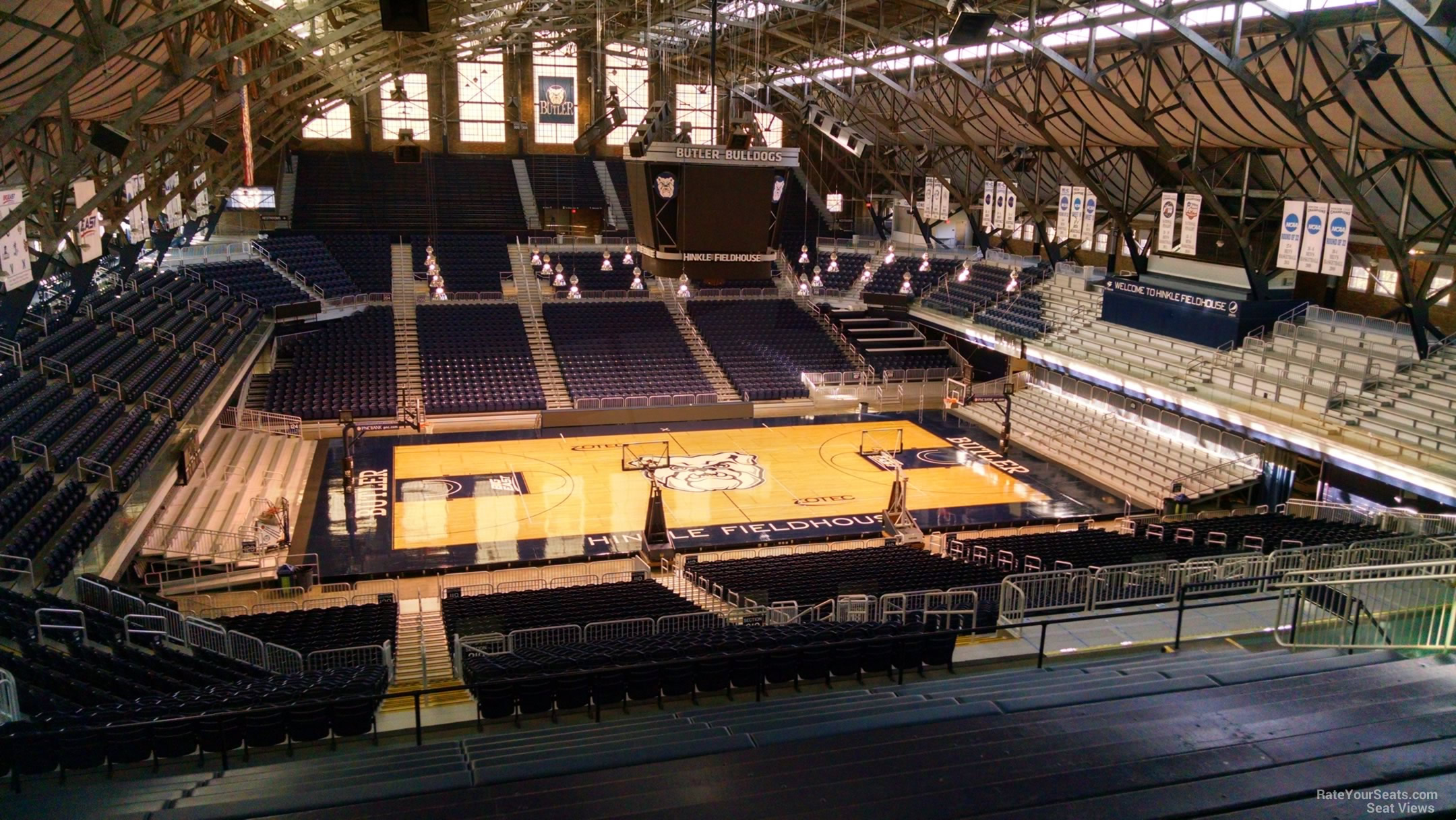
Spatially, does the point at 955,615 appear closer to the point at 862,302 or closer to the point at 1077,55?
the point at 1077,55

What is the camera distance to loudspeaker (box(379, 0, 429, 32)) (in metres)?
13.1

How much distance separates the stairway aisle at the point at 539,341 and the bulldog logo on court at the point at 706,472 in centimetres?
633

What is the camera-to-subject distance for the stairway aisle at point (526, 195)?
46.6m

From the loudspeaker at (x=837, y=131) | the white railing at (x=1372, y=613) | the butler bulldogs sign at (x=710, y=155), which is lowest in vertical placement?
the white railing at (x=1372, y=613)

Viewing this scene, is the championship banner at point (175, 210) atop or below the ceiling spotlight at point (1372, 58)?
below

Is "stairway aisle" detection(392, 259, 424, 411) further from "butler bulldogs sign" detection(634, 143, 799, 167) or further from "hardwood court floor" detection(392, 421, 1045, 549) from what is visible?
"butler bulldogs sign" detection(634, 143, 799, 167)

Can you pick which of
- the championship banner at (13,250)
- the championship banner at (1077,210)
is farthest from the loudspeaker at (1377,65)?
the championship banner at (13,250)

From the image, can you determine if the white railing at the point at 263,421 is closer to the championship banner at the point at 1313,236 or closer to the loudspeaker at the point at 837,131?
the loudspeaker at the point at 837,131

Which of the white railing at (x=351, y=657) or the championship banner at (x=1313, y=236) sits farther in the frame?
the championship banner at (x=1313, y=236)

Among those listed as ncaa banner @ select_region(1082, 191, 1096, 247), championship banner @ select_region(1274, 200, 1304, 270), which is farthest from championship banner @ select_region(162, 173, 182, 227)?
championship banner @ select_region(1274, 200, 1304, 270)

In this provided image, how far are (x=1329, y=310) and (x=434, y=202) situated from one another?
118ft

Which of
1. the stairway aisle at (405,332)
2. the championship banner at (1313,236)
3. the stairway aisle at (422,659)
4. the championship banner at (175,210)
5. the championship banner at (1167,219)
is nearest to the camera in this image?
the stairway aisle at (422,659)

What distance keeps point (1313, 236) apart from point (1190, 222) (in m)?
4.75

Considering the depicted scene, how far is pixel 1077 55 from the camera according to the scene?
1108 inches
